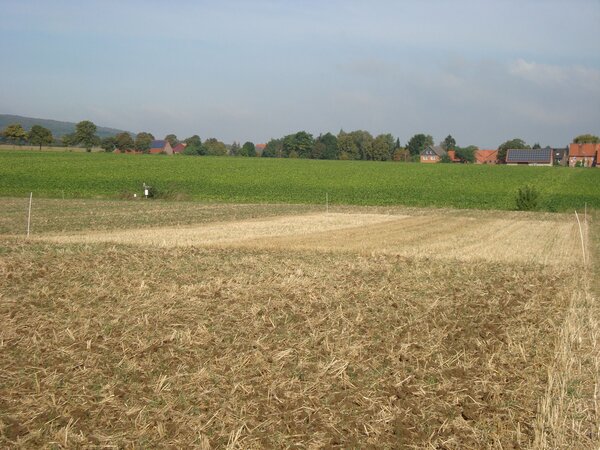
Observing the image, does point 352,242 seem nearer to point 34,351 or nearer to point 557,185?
point 34,351

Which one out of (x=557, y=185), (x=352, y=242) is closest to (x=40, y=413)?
(x=352, y=242)

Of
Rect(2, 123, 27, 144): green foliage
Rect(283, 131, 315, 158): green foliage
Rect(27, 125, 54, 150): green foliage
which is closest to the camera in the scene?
Rect(27, 125, 54, 150): green foliage

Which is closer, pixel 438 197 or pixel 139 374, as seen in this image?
pixel 139 374

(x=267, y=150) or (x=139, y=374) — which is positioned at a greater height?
(x=267, y=150)

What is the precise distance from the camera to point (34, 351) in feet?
26.8

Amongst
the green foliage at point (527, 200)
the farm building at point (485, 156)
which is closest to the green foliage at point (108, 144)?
the farm building at point (485, 156)

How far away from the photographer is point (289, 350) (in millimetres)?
8391

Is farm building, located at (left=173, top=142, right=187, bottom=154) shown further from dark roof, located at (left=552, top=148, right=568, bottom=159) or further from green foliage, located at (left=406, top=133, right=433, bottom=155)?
dark roof, located at (left=552, top=148, right=568, bottom=159)

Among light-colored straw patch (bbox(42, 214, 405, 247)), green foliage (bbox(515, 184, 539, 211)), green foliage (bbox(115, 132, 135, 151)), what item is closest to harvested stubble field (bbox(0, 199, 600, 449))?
light-colored straw patch (bbox(42, 214, 405, 247))

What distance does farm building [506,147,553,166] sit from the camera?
128m

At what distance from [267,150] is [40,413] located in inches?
5840

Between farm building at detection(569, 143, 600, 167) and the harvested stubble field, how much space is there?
405ft

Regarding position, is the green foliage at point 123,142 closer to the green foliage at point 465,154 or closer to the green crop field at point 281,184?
the green crop field at point 281,184

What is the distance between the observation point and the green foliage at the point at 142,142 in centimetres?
13650
